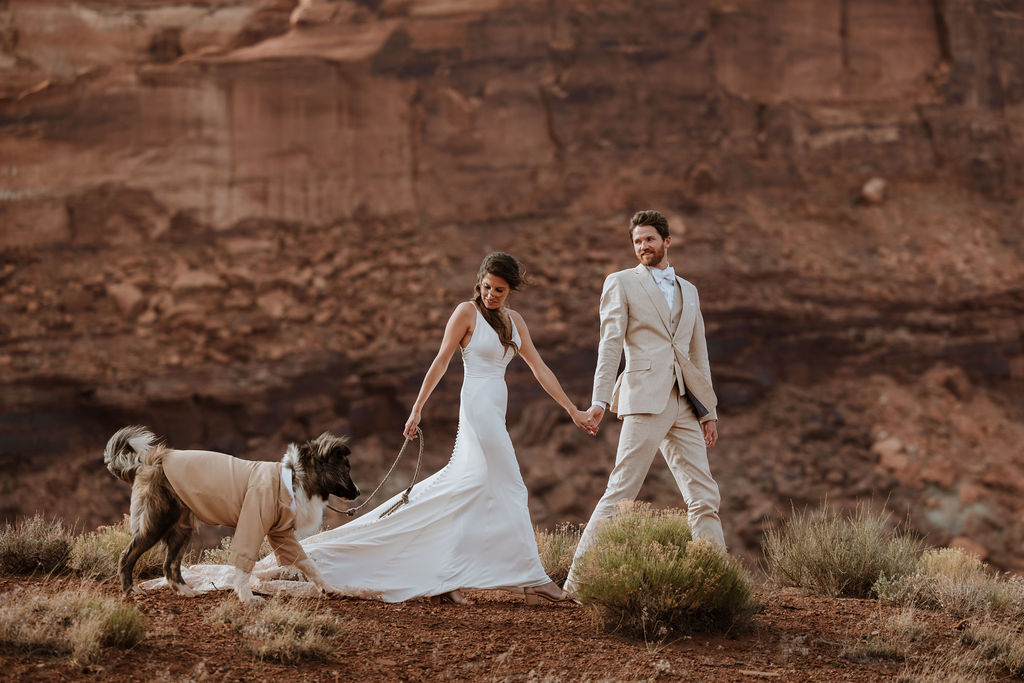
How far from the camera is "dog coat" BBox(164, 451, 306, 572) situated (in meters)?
6.13

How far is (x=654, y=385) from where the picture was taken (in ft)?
23.0

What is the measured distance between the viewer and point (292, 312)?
22.4 m

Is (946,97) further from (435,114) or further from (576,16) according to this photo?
(435,114)

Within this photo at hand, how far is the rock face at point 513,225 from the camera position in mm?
21547

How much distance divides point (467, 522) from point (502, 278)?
168cm

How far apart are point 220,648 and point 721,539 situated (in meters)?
3.29

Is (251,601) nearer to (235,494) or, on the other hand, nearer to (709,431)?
(235,494)

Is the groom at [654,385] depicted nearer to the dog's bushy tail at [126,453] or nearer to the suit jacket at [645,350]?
the suit jacket at [645,350]

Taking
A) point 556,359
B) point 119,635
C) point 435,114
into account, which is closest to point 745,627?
point 119,635

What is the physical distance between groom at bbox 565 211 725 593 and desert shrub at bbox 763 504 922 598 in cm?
179

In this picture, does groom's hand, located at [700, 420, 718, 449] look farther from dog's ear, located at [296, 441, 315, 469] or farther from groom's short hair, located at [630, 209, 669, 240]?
dog's ear, located at [296, 441, 315, 469]

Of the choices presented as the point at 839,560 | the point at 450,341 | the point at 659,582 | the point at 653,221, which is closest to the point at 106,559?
the point at 450,341

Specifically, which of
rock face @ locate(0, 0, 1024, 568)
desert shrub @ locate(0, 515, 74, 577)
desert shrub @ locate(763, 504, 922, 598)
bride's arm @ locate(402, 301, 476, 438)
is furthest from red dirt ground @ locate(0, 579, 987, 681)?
rock face @ locate(0, 0, 1024, 568)

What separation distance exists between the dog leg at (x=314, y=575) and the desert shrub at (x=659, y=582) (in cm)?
161
